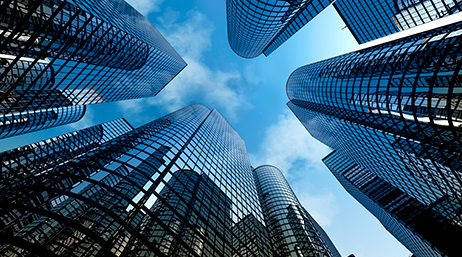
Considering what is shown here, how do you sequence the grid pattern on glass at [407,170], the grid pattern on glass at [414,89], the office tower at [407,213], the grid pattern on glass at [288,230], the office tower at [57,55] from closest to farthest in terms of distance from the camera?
the office tower at [57,55] < the grid pattern on glass at [414,89] < the grid pattern on glass at [407,170] < the grid pattern on glass at [288,230] < the office tower at [407,213]

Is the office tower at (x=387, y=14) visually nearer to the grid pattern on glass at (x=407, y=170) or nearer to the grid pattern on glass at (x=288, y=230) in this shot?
the grid pattern on glass at (x=407, y=170)

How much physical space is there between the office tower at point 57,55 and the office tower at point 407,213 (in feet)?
205

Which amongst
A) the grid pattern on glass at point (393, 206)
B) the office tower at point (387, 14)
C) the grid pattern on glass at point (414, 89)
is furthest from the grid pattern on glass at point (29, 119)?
the grid pattern on glass at point (393, 206)

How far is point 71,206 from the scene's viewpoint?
12.3 meters

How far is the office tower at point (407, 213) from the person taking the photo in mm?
39388

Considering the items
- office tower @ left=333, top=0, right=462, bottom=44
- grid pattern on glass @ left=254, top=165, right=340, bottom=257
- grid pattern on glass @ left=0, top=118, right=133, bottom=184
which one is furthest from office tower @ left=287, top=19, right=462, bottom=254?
grid pattern on glass @ left=0, top=118, right=133, bottom=184

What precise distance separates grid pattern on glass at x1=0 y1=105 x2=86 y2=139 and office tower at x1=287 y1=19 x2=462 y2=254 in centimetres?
5625

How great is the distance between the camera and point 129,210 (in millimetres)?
13875

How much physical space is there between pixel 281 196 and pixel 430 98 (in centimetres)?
3432

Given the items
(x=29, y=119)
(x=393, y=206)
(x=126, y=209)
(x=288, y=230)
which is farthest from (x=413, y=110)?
(x=29, y=119)

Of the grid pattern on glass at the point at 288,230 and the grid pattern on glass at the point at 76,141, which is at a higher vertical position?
the grid pattern on glass at the point at 76,141

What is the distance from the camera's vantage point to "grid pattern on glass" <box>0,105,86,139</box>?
37344 millimetres

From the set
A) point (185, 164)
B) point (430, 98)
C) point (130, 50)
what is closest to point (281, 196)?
point (185, 164)

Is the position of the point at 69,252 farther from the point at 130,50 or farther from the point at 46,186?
the point at 130,50
